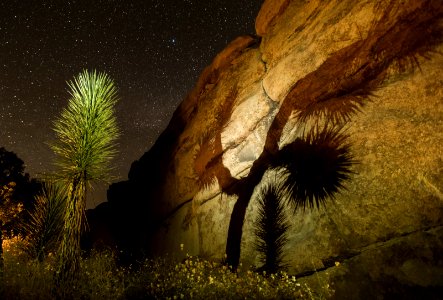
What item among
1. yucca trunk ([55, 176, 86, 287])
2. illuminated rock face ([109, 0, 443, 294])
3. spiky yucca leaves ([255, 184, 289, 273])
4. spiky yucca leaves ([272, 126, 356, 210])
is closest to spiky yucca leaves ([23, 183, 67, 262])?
yucca trunk ([55, 176, 86, 287])

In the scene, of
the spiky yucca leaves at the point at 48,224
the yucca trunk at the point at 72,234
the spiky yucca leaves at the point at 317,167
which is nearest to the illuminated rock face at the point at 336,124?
the spiky yucca leaves at the point at 317,167

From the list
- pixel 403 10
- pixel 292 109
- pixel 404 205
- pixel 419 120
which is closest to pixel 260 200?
pixel 292 109

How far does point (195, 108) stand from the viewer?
1508 cm

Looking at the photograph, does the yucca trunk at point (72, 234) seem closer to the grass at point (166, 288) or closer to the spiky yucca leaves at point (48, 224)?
the grass at point (166, 288)

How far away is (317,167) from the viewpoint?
6.56 metres

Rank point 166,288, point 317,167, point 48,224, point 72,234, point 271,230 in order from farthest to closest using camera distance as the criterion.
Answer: point 48,224, point 271,230, point 317,167, point 72,234, point 166,288

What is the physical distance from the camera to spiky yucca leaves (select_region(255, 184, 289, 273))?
21.2ft

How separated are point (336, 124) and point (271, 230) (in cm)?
291

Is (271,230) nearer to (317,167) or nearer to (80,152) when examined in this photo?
(317,167)

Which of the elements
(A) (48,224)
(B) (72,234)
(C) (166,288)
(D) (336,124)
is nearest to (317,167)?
(D) (336,124)

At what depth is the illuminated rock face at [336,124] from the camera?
510 centimetres

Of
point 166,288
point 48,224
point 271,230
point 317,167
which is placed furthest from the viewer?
point 48,224

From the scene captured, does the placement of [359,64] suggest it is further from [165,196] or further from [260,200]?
[165,196]

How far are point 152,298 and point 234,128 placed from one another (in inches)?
266
